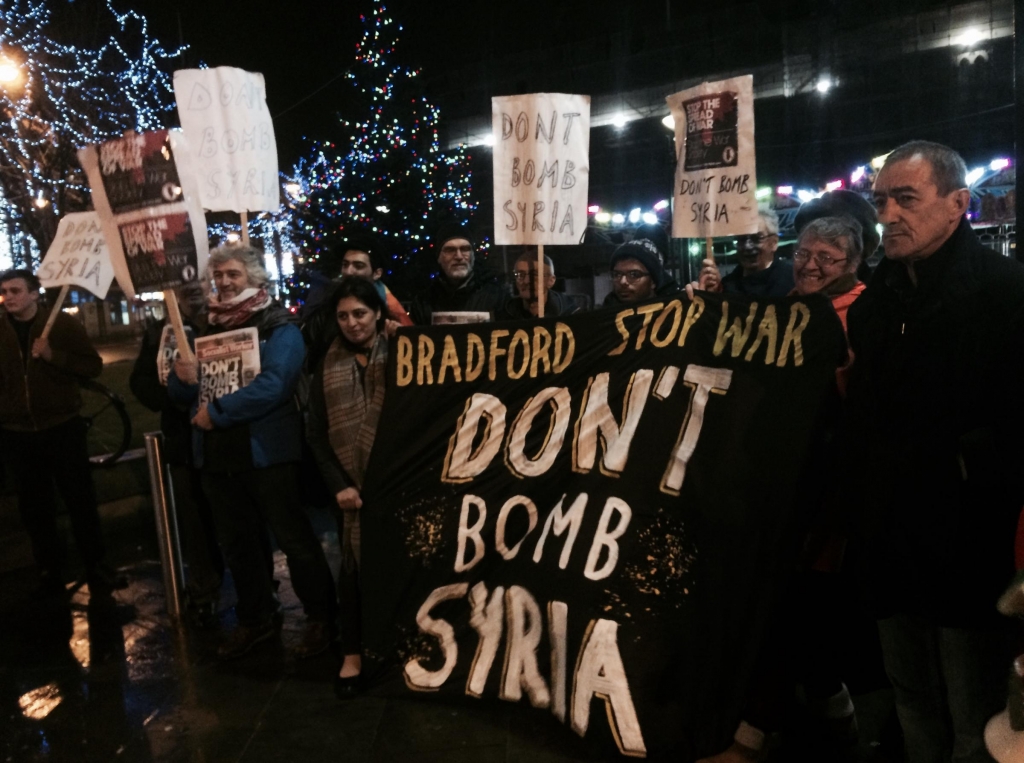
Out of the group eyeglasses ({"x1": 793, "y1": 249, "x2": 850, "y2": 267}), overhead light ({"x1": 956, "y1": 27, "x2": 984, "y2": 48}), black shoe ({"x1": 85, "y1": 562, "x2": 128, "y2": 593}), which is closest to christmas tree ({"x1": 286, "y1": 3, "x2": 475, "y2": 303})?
black shoe ({"x1": 85, "y1": 562, "x2": 128, "y2": 593})

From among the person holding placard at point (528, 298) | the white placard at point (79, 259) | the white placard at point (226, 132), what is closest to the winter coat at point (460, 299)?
the person holding placard at point (528, 298)

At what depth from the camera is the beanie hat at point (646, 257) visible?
4.35m

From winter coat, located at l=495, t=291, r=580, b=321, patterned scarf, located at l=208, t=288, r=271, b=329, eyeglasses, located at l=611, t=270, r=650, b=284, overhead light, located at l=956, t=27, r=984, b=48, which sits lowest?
winter coat, located at l=495, t=291, r=580, b=321

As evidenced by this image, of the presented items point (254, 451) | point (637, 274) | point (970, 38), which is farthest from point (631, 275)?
point (970, 38)

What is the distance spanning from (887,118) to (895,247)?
2560 centimetres

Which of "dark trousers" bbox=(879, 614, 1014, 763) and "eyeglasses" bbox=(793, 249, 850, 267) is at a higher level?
"eyeglasses" bbox=(793, 249, 850, 267)

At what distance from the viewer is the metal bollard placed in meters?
4.99

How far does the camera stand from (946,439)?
7.80 feet

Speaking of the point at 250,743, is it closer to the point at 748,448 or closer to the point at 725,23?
the point at 748,448

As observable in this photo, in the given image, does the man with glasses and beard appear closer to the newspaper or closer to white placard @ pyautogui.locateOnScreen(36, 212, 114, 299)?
the newspaper

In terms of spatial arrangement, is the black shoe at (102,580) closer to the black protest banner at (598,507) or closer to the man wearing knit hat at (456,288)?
the man wearing knit hat at (456,288)

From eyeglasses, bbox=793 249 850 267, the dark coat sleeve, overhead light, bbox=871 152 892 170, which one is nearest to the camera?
overhead light, bbox=871 152 892 170

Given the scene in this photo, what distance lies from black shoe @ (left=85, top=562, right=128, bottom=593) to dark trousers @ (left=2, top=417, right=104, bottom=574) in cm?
5

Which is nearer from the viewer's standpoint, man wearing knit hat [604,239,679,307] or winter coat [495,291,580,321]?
man wearing knit hat [604,239,679,307]
